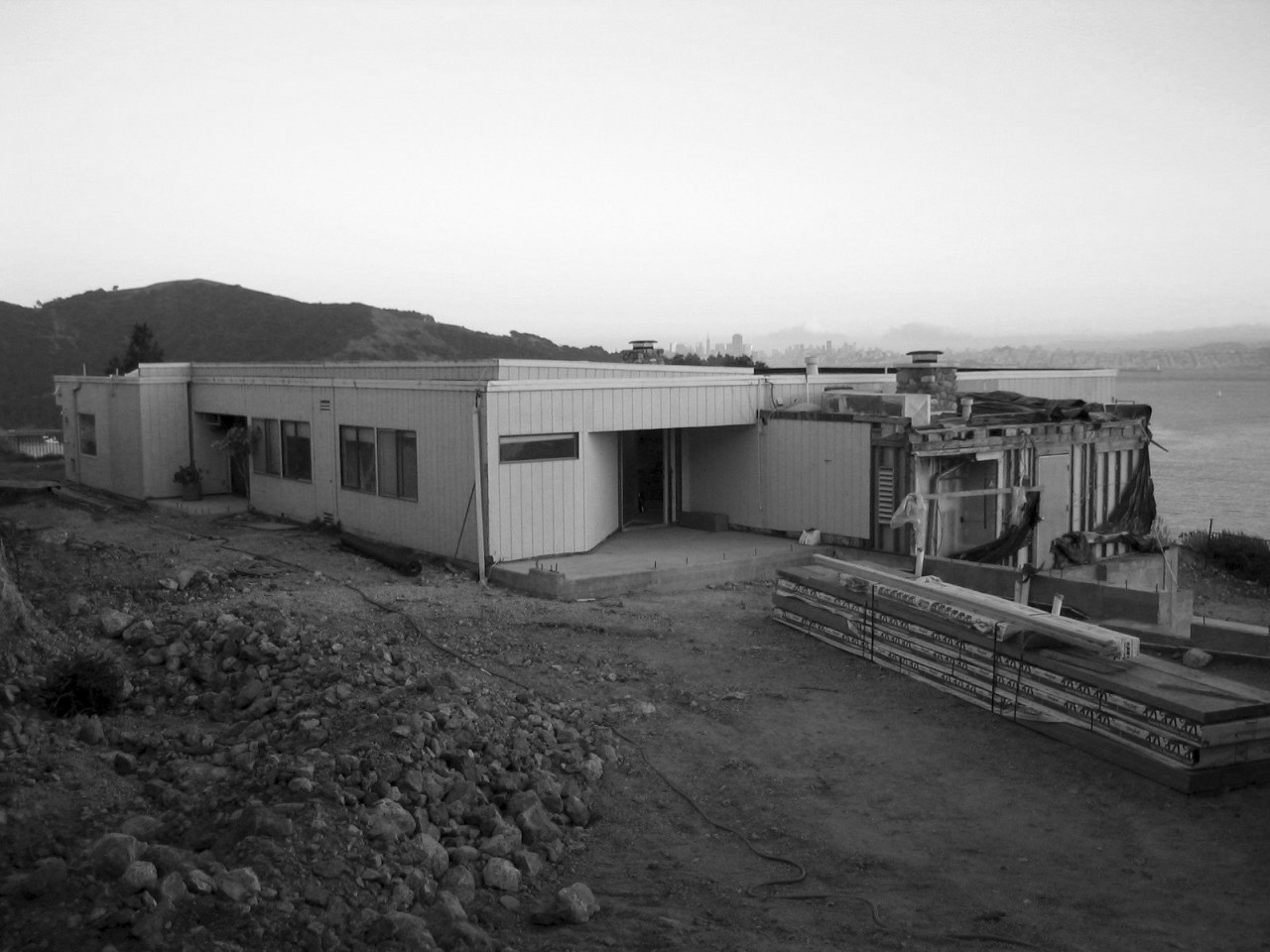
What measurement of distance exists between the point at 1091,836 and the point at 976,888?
141cm

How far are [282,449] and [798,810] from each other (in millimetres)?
17196

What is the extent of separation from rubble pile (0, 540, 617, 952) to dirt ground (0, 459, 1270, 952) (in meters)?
0.08

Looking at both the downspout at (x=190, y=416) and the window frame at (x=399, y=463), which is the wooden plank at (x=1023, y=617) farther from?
the downspout at (x=190, y=416)

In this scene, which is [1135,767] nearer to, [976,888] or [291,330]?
[976,888]

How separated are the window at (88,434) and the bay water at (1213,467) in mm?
25002

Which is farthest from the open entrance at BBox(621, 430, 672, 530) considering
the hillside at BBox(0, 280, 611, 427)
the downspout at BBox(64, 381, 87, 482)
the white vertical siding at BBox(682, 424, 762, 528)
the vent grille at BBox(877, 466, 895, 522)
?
the hillside at BBox(0, 280, 611, 427)

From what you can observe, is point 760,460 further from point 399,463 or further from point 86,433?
point 86,433

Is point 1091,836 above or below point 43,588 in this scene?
below

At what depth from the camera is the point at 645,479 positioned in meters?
22.7

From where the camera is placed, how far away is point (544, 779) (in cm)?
845

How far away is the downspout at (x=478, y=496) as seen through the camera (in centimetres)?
1706

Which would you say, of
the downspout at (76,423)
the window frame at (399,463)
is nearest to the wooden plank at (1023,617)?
the window frame at (399,463)

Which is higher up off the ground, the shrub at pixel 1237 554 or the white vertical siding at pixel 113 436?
the white vertical siding at pixel 113 436

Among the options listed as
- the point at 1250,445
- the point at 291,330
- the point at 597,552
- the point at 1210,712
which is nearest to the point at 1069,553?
the point at 597,552
